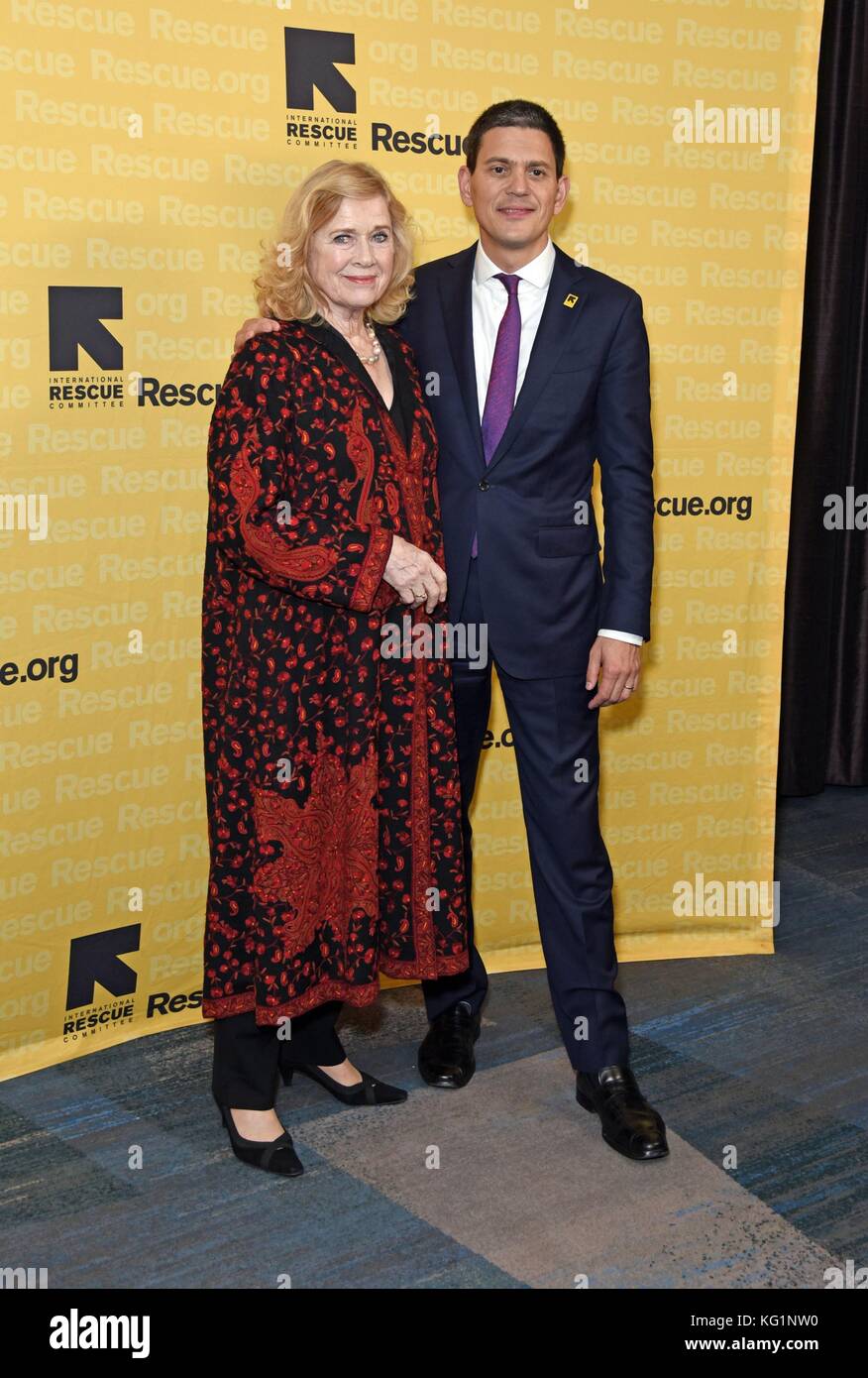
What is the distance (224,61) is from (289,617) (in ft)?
3.96

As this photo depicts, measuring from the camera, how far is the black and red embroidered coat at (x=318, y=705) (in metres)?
2.33

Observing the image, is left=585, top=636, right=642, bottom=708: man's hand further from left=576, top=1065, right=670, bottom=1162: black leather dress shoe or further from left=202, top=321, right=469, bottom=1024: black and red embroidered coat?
left=576, top=1065, right=670, bottom=1162: black leather dress shoe

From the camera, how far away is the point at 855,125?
4.38 meters

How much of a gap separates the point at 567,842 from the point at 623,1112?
498 millimetres

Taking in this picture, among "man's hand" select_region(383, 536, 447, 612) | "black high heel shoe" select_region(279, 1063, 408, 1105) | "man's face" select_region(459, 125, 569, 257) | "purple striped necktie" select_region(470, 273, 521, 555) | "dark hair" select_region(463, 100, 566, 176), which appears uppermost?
"dark hair" select_region(463, 100, 566, 176)

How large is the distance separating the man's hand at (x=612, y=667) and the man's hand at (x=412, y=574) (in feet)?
1.24

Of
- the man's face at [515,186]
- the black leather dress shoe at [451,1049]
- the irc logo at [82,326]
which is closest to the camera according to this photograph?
the man's face at [515,186]

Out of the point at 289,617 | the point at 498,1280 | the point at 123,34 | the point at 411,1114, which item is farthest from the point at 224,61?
the point at 498,1280

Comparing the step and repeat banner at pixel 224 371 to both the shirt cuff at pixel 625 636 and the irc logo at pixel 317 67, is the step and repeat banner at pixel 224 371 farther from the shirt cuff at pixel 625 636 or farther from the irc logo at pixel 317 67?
the shirt cuff at pixel 625 636

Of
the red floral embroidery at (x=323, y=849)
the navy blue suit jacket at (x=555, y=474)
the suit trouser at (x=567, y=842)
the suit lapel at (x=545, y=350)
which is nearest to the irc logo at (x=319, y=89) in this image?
the navy blue suit jacket at (x=555, y=474)

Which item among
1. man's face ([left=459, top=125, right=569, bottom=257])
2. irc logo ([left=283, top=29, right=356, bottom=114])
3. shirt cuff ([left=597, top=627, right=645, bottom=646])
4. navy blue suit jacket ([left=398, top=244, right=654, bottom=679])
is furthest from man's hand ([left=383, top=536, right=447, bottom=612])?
irc logo ([left=283, top=29, right=356, bottom=114])

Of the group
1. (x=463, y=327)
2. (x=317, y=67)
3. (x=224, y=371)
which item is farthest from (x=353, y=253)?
(x=317, y=67)

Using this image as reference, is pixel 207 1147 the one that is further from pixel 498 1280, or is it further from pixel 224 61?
pixel 224 61

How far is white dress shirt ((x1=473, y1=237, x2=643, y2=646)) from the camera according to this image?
265 centimetres
